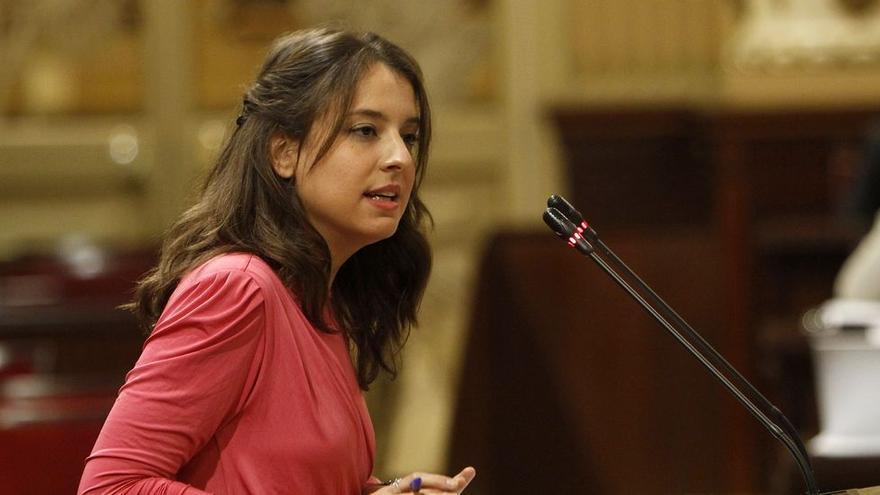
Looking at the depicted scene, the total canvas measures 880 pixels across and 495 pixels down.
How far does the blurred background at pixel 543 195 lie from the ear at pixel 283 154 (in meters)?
2.25

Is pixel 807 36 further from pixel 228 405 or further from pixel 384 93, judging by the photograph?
pixel 228 405

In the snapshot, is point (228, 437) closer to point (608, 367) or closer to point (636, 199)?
point (608, 367)

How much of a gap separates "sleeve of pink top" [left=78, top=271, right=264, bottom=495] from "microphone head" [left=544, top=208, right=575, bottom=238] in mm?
359

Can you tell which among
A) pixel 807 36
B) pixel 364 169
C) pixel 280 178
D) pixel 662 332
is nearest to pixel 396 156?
pixel 364 169

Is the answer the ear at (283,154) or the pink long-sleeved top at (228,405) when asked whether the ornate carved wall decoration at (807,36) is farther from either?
the pink long-sleeved top at (228,405)

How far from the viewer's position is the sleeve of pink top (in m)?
1.68

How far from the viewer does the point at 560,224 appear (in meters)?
1.84

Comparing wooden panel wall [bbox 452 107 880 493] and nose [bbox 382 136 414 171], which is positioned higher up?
nose [bbox 382 136 414 171]

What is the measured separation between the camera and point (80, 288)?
528 centimetres

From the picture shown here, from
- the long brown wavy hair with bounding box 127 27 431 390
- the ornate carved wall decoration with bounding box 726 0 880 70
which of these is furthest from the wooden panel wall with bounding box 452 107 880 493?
the long brown wavy hair with bounding box 127 27 431 390

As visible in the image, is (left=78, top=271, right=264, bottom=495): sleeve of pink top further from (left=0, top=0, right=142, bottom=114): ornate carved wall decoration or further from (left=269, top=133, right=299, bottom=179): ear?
(left=0, top=0, right=142, bottom=114): ornate carved wall decoration

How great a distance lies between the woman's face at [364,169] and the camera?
1.86 m

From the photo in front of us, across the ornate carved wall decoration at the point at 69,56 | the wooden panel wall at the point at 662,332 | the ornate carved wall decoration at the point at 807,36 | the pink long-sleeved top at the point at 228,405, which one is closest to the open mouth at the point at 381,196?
the pink long-sleeved top at the point at 228,405

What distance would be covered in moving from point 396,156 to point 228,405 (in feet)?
1.18
